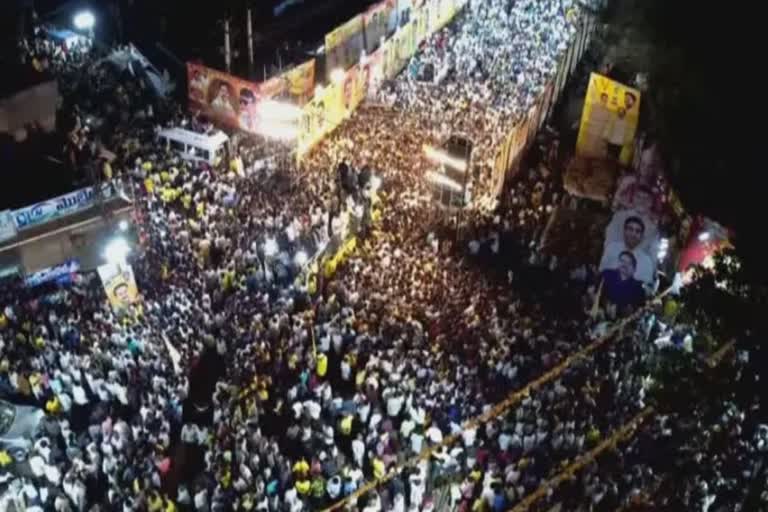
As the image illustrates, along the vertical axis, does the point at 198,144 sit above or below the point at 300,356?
above

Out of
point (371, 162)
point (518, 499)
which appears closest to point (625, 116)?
point (371, 162)

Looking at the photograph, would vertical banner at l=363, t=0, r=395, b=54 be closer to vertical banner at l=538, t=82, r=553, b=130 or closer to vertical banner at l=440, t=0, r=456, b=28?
vertical banner at l=440, t=0, r=456, b=28

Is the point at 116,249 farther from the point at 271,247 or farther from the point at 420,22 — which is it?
the point at 420,22

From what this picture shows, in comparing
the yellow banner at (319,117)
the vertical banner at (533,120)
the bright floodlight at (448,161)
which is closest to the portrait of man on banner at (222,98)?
the yellow banner at (319,117)

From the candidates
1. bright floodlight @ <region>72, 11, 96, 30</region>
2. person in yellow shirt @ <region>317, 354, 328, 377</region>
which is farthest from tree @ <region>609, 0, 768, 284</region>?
bright floodlight @ <region>72, 11, 96, 30</region>

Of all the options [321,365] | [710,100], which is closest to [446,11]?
[321,365]

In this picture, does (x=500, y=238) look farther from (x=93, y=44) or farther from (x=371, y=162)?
(x=93, y=44)
